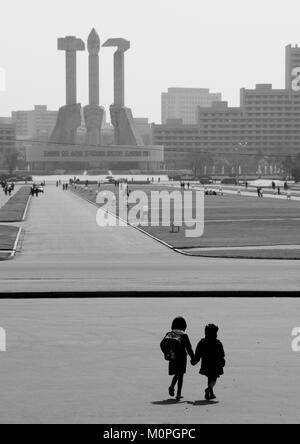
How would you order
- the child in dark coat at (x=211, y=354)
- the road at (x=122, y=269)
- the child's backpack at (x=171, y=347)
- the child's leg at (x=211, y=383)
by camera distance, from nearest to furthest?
the child's backpack at (x=171, y=347) < the child in dark coat at (x=211, y=354) < the child's leg at (x=211, y=383) < the road at (x=122, y=269)

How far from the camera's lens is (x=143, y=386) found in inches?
638

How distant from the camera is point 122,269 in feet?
118

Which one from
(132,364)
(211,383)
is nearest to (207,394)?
(211,383)

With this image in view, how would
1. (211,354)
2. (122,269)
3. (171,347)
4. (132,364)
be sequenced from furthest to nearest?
1. (122,269)
2. (132,364)
3. (211,354)
4. (171,347)

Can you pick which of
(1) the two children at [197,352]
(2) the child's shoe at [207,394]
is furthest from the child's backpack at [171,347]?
(2) the child's shoe at [207,394]

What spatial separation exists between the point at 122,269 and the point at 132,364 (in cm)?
1792

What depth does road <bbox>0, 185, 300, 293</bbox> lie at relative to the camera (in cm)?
3023

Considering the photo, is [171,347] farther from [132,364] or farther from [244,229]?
[244,229]

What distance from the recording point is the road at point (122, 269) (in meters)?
30.2

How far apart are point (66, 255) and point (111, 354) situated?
2359 centimetres

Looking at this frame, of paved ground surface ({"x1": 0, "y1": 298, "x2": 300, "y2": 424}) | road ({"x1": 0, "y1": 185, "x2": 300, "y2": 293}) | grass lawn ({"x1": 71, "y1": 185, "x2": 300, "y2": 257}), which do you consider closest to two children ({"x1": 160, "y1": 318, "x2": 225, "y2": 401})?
paved ground surface ({"x1": 0, "y1": 298, "x2": 300, "y2": 424})

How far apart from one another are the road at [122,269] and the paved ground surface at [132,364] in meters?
3.40

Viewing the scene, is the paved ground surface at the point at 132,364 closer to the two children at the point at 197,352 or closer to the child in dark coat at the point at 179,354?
the child in dark coat at the point at 179,354
